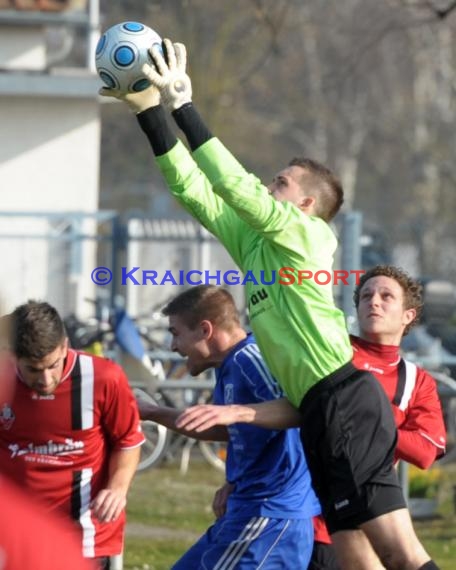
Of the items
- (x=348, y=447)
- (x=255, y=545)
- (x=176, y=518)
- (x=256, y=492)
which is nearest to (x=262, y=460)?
(x=256, y=492)

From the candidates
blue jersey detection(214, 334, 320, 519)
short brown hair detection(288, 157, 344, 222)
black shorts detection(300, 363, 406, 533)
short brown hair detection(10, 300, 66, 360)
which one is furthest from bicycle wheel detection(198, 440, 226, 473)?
black shorts detection(300, 363, 406, 533)

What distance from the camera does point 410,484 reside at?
453 inches

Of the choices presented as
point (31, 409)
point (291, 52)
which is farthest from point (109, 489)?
point (291, 52)

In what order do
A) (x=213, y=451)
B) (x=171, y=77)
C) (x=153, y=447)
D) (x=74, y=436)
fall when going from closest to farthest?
(x=171, y=77)
(x=74, y=436)
(x=153, y=447)
(x=213, y=451)

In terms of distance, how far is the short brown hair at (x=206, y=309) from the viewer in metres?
6.06

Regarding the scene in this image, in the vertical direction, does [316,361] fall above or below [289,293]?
below

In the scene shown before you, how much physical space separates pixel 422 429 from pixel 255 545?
3.15 ft

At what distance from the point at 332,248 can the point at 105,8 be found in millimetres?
28960

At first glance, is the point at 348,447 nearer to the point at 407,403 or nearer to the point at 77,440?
the point at 407,403

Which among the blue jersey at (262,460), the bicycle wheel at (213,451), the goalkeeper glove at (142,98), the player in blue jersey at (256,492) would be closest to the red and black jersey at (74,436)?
the player in blue jersey at (256,492)

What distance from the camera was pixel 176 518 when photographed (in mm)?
11547

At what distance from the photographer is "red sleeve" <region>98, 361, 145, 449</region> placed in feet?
19.8

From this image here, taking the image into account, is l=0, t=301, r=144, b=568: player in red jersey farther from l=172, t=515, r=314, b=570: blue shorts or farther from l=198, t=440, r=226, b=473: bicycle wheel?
l=198, t=440, r=226, b=473: bicycle wheel

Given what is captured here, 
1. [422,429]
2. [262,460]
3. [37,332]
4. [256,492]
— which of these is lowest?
[256,492]
